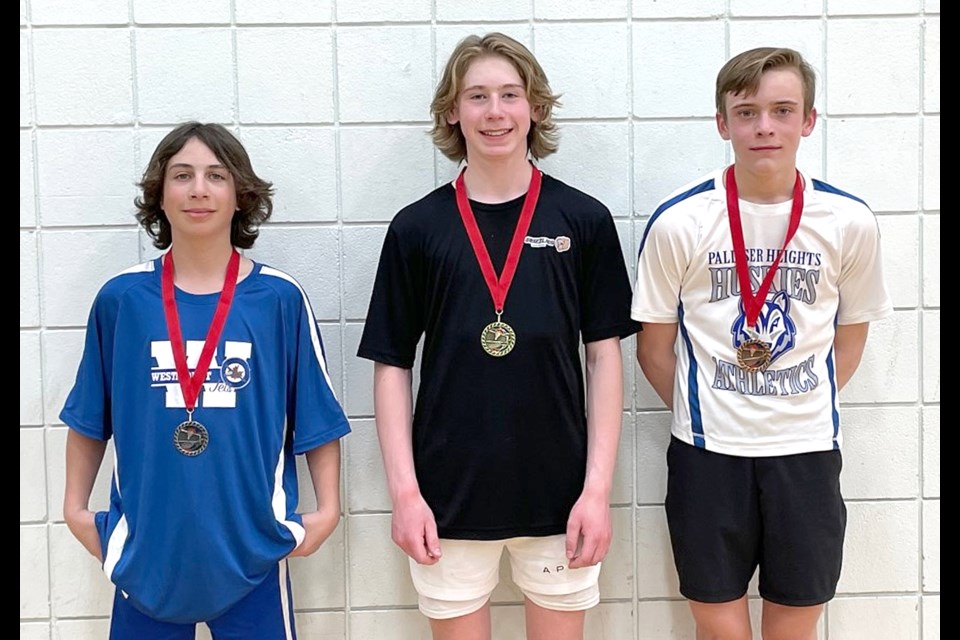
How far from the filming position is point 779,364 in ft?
6.17

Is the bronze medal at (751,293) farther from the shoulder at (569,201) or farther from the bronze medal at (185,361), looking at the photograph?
the bronze medal at (185,361)

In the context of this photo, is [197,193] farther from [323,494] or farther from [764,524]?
[764,524]

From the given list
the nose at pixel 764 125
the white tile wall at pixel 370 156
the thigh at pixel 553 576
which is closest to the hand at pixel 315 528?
the white tile wall at pixel 370 156

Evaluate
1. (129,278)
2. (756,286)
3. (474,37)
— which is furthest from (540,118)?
(129,278)

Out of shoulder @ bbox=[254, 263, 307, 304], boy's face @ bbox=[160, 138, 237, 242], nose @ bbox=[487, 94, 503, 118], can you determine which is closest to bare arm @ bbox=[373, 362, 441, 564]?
shoulder @ bbox=[254, 263, 307, 304]

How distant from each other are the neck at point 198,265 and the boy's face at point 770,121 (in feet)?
3.62

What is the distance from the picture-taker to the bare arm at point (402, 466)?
1.81 metres

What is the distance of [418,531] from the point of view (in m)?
1.80

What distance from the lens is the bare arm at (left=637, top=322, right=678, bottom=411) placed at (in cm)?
196

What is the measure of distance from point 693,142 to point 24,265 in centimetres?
162

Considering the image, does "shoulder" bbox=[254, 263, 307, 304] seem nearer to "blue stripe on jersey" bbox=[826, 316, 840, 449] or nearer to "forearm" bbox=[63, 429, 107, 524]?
"forearm" bbox=[63, 429, 107, 524]

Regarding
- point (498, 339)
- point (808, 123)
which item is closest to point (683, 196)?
point (808, 123)

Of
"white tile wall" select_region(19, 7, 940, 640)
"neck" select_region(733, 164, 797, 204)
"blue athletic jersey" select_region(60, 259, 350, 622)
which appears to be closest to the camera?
"blue athletic jersey" select_region(60, 259, 350, 622)
